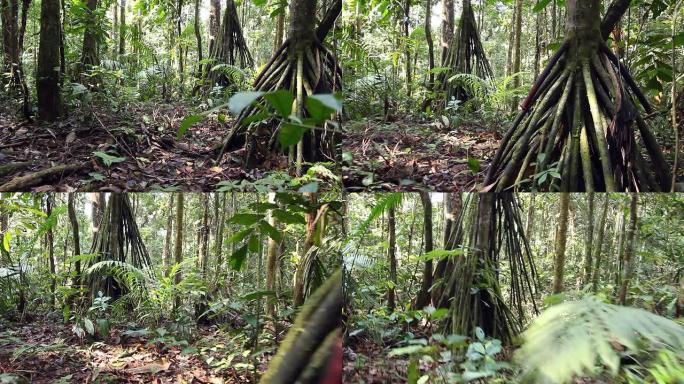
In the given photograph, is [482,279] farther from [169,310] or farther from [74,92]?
[74,92]

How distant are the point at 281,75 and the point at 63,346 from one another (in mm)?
2779

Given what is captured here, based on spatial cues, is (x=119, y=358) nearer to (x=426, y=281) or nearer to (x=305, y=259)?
(x=305, y=259)

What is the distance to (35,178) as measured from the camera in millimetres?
2844

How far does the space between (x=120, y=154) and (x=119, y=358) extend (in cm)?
224

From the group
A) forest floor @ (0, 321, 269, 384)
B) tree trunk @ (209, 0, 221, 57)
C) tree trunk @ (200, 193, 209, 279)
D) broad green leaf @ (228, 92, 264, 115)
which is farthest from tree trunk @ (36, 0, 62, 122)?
broad green leaf @ (228, 92, 264, 115)

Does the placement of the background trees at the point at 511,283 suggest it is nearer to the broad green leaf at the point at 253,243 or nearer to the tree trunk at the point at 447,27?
the broad green leaf at the point at 253,243

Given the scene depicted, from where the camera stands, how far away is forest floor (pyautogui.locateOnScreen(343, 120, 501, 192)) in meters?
3.25

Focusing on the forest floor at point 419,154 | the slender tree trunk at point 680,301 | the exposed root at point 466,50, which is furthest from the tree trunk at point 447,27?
the slender tree trunk at point 680,301

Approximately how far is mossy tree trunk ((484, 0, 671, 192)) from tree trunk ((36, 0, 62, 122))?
3.41 m

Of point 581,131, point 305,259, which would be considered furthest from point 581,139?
point 305,259

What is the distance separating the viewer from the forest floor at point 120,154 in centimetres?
303

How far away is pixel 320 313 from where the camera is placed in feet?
5.08

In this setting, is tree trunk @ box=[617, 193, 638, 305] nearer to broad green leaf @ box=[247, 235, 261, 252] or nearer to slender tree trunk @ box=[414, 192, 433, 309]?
slender tree trunk @ box=[414, 192, 433, 309]

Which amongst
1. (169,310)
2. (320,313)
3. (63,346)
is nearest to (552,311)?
(320,313)
